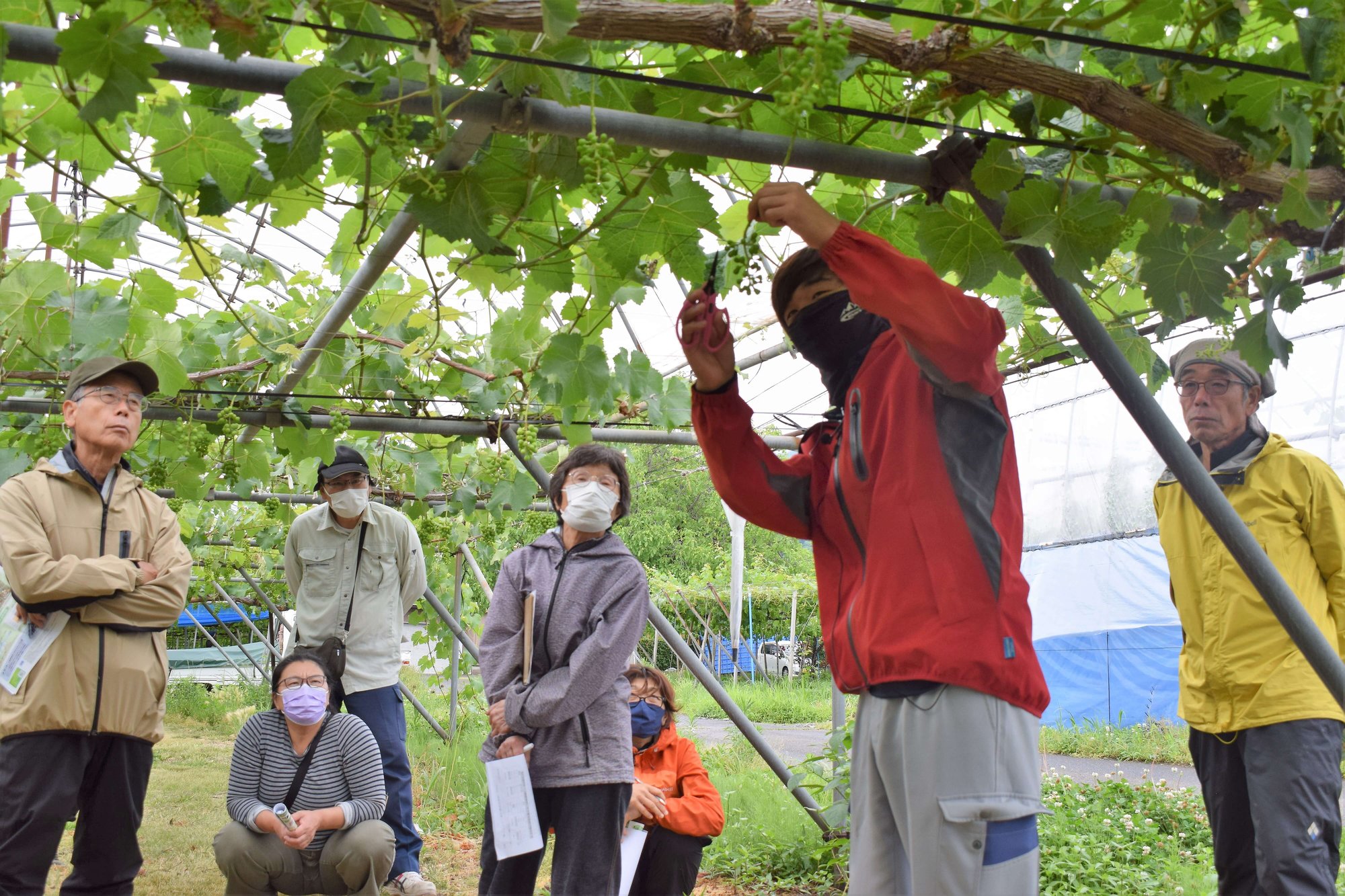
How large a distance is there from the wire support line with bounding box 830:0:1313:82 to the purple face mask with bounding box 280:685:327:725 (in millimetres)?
3270

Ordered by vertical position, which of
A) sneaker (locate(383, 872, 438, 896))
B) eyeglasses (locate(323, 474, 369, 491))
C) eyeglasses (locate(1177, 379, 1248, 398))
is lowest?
sneaker (locate(383, 872, 438, 896))

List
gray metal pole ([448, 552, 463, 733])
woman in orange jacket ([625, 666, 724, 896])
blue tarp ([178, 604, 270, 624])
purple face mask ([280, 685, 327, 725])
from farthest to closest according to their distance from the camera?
blue tarp ([178, 604, 270, 624])
gray metal pole ([448, 552, 463, 733])
purple face mask ([280, 685, 327, 725])
woman in orange jacket ([625, 666, 724, 896])

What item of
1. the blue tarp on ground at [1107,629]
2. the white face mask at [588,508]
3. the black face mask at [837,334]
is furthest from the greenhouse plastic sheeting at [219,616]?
the black face mask at [837,334]

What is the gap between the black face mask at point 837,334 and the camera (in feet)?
6.29

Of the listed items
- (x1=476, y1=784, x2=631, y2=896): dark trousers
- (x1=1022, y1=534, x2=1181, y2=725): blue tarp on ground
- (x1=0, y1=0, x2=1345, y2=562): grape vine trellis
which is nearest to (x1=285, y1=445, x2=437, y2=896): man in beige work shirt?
(x1=476, y1=784, x2=631, y2=896): dark trousers

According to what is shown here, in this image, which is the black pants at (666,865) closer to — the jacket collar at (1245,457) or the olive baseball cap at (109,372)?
the jacket collar at (1245,457)

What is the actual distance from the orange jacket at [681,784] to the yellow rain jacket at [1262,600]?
5.13ft

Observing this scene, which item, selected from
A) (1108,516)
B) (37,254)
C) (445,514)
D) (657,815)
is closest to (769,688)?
(1108,516)

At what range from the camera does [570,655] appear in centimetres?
320

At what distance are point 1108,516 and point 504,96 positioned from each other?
1041 cm

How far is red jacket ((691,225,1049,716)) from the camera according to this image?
1560 millimetres

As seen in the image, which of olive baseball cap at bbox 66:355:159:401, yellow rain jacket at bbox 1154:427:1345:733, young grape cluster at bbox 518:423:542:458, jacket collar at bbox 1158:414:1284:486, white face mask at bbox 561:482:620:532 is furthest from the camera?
young grape cluster at bbox 518:423:542:458

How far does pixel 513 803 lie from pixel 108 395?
173cm

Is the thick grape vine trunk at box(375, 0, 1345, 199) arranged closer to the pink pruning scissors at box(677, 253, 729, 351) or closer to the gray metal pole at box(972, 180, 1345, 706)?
the gray metal pole at box(972, 180, 1345, 706)
